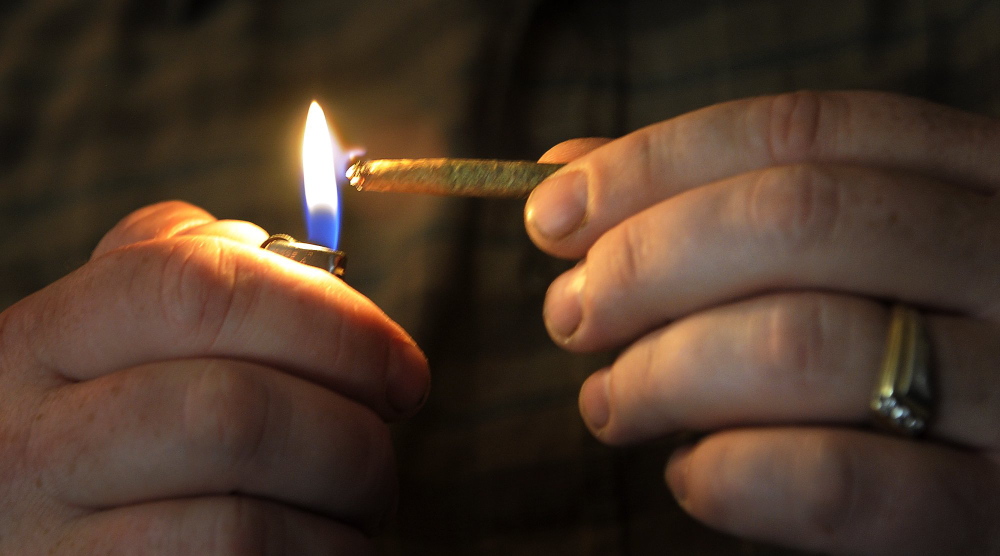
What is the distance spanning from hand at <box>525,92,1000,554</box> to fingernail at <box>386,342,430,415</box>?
0.15 meters

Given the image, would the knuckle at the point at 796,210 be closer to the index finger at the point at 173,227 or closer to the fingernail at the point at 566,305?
the fingernail at the point at 566,305

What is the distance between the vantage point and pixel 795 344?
0.52m

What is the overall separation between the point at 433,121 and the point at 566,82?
24 cm

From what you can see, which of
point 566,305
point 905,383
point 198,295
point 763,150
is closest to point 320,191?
point 198,295

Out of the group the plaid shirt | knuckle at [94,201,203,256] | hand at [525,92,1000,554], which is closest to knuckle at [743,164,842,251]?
hand at [525,92,1000,554]

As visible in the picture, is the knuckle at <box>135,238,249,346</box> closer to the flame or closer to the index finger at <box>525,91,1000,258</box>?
the flame

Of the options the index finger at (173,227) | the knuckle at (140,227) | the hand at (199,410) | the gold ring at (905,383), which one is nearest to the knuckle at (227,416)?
the hand at (199,410)

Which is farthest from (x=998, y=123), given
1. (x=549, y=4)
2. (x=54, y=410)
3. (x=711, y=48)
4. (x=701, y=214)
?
(x=54, y=410)

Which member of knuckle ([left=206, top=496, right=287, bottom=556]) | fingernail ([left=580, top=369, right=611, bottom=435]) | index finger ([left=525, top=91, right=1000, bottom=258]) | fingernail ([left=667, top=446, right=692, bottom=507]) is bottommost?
knuckle ([left=206, top=496, right=287, bottom=556])

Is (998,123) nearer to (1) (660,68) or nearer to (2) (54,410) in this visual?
(1) (660,68)

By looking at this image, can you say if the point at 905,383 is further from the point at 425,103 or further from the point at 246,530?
the point at 425,103

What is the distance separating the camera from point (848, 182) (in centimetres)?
55

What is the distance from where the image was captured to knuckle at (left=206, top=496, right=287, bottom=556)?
529 mm

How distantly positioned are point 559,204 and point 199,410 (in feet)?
1.11
